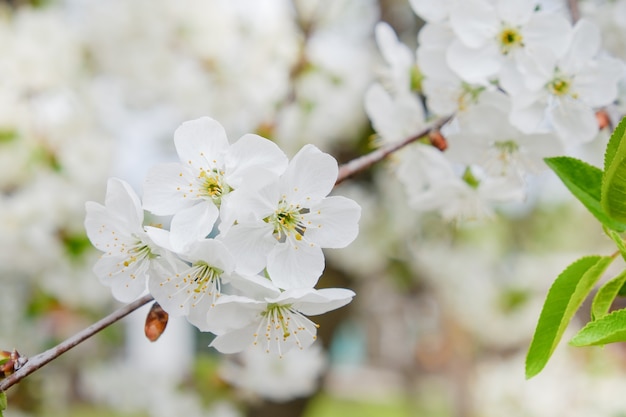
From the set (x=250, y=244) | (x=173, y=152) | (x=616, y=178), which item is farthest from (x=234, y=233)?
(x=173, y=152)

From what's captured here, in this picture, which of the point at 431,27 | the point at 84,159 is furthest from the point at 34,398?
the point at 431,27

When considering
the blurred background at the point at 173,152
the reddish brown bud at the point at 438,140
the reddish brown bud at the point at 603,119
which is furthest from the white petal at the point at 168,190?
the blurred background at the point at 173,152

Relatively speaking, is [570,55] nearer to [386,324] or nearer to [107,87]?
[107,87]

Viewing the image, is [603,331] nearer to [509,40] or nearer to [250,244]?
[250,244]

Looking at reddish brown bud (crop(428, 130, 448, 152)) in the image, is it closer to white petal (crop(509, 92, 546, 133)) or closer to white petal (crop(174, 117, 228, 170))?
white petal (crop(509, 92, 546, 133))

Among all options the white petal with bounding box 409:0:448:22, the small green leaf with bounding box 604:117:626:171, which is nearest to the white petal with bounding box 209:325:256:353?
the small green leaf with bounding box 604:117:626:171

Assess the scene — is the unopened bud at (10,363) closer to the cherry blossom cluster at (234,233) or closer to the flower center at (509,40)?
the cherry blossom cluster at (234,233)
